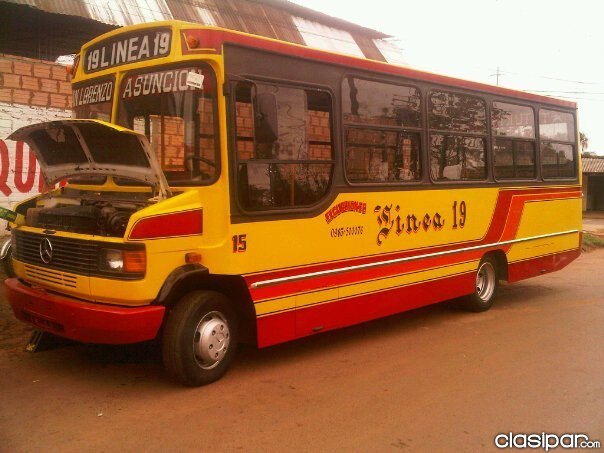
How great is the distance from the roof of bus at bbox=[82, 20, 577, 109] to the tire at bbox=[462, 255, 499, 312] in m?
2.34

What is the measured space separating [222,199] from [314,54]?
Result: 69.8 inches

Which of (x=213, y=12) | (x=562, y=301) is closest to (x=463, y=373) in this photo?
(x=562, y=301)

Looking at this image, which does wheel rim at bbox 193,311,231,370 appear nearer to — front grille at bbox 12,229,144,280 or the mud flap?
front grille at bbox 12,229,144,280

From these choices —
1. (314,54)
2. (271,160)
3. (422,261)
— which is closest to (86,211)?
(271,160)

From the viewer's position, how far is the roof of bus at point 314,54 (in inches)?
188

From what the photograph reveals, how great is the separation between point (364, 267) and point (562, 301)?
4.28 metres

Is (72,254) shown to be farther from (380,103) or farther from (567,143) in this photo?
(567,143)

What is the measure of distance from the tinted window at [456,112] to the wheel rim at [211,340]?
141 inches

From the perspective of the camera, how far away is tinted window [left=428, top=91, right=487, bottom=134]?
6.95 m

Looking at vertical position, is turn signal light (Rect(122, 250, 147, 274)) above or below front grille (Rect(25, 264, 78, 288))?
above

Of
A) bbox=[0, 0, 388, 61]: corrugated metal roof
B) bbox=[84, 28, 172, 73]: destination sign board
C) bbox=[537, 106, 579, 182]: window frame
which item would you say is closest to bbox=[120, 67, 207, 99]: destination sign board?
bbox=[84, 28, 172, 73]: destination sign board

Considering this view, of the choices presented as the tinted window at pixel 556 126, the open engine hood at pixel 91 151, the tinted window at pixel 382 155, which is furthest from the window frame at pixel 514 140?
the open engine hood at pixel 91 151

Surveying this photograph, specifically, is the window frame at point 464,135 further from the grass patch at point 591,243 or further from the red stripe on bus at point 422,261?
the grass patch at point 591,243

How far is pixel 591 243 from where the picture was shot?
54.9 ft
